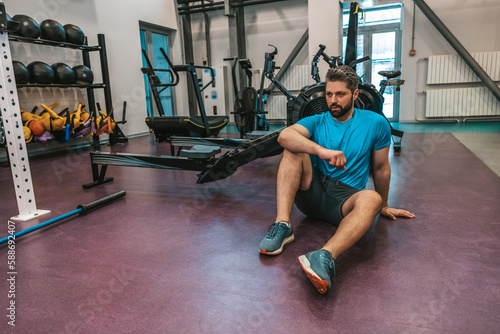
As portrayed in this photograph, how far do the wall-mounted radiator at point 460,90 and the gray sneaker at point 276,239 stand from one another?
6.77 m

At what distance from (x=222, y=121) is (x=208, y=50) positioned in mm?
4344

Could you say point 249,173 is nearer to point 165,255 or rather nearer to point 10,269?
point 165,255

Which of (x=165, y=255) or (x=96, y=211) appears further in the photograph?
(x=96, y=211)

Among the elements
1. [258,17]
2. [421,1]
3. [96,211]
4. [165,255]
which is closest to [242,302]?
[165,255]

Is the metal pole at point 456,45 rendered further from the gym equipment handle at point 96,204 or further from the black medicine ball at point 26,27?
the gym equipment handle at point 96,204

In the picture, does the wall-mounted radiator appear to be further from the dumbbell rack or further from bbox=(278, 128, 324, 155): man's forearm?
the dumbbell rack

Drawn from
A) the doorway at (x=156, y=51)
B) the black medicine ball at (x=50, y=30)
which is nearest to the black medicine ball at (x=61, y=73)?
the black medicine ball at (x=50, y=30)

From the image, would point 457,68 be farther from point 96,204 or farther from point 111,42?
point 96,204

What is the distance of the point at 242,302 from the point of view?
1388 mm

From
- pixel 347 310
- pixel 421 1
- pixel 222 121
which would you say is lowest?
pixel 347 310

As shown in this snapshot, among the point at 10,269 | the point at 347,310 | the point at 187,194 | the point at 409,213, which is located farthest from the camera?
the point at 187,194

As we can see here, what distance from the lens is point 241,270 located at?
1646mm

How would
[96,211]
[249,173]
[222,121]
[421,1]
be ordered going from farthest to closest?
[421,1]
[222,121]
[249,173]
[96,211]

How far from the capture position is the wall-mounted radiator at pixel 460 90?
22.4 ft
